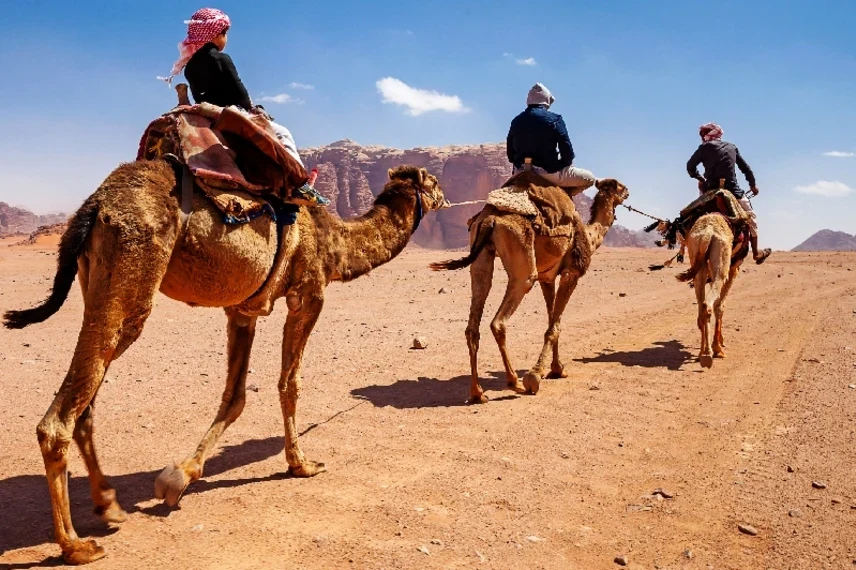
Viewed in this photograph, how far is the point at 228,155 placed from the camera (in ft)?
15.2

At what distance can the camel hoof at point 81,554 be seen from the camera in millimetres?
3846

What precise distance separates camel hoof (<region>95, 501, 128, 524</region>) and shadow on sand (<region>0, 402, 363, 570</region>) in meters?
0.04

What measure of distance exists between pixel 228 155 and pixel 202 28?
2.96ft

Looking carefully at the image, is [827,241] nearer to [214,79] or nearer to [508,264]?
[508,264]

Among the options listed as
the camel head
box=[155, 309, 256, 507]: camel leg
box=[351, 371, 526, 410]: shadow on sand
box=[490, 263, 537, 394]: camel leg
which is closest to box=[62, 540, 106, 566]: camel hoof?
box=[155, 309, 256, 507]: camel leg

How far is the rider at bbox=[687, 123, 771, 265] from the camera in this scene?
1177cm

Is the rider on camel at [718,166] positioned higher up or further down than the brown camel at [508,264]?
higher up

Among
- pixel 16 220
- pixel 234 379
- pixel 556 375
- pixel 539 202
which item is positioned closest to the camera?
pixel 234 379

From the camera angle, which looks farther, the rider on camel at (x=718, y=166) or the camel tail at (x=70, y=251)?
the rider on camel at (x=718, y=166)

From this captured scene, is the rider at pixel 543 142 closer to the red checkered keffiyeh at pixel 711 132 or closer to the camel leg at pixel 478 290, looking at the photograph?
the camel leg at pixel 478 290

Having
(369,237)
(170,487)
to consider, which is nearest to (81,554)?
→ (170,487)

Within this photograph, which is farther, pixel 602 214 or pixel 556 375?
pixel 602 214

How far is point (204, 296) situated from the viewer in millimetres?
4531

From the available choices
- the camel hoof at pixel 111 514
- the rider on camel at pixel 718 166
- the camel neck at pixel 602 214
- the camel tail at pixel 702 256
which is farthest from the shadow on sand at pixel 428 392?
the rider on camel at pixel 718 166
